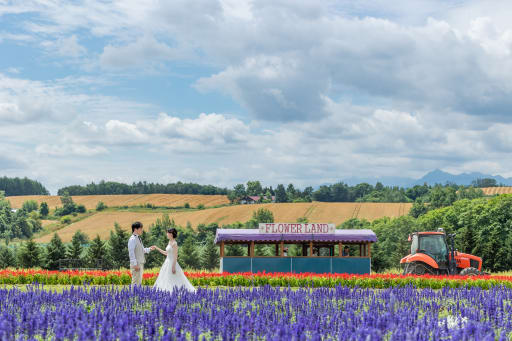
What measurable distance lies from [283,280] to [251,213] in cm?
7446

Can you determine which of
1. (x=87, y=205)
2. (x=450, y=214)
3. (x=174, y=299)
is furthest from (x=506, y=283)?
(x=87, y=205)

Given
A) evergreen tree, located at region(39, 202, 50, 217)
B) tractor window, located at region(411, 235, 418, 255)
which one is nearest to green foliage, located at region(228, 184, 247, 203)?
evergreen tree, located at region(39, 202, 50, 217)

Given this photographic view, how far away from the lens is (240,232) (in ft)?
90.1

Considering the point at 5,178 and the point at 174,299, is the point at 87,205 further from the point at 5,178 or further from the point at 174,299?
the point at 174,299

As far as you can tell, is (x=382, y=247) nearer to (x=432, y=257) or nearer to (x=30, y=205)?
(x=432, y=257)

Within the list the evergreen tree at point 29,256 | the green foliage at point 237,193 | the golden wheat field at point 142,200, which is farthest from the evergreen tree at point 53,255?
the green foliage at point 237,193

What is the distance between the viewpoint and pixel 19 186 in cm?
17425

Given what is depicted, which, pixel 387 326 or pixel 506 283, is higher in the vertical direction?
pixel 387 326

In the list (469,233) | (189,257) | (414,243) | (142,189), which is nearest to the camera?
(414,243)

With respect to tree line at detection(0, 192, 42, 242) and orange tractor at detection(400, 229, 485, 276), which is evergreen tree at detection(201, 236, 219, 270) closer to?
orange tractor at detection(400, 229, 485, 276)

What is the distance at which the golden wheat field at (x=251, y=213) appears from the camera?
90.7 meters

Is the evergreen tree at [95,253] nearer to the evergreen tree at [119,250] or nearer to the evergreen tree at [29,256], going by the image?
the evergreen tree at [119,250]

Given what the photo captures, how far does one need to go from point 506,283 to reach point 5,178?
177m

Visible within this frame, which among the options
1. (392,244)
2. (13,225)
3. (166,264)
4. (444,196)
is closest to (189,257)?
(392,244)
